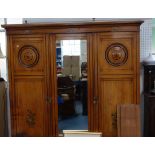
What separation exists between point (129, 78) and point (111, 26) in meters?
0.65

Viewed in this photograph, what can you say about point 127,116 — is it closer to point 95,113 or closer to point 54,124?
point 95,113

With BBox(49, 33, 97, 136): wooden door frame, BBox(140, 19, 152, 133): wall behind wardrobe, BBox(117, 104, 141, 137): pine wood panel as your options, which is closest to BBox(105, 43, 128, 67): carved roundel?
A: BBox(49, 33, 97, 136): wooden door frame

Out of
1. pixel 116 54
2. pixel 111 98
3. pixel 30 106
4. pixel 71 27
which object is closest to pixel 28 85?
pixel 30 106

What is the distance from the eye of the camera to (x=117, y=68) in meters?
2.54

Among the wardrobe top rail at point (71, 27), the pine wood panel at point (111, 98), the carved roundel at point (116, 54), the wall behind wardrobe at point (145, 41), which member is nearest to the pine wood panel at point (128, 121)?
the pine wood panel at point (111, 98)

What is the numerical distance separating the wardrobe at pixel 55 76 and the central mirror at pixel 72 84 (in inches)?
2.3

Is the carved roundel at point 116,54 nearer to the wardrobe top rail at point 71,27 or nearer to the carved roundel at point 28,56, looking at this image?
the wardrobe top rail at point 71,27

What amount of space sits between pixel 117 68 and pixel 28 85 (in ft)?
3.65

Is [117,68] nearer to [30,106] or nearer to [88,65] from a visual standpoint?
[88,65]

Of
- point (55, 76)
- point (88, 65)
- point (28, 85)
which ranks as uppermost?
point (88, 65)

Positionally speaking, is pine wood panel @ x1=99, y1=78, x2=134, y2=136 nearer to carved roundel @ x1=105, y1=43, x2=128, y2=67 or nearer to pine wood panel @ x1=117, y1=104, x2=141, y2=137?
carved roundel @ x1=105, y1=43, x2=128, y2=67
